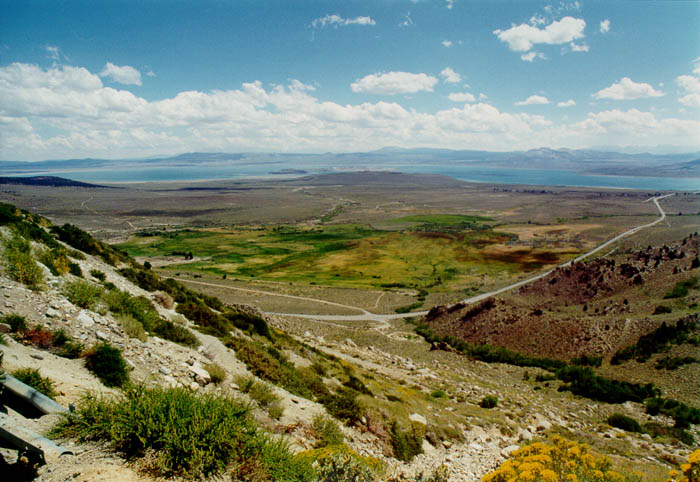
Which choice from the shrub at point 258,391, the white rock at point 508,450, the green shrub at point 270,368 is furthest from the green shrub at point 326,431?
the white rock at point 508,450

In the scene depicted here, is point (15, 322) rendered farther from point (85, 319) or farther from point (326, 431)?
point (326, 431)

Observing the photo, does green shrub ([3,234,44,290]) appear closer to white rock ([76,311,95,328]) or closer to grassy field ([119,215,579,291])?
white rock ([76,311,95,328])

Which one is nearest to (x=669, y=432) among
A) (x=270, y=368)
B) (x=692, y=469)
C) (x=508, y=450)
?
(x=508, y=450)

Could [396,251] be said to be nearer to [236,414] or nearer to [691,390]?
[691,390]

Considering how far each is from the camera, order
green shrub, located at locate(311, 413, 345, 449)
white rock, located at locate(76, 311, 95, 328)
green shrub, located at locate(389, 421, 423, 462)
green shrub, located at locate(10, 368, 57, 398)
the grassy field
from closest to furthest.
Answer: green shrub, located at locate(10, 368, 57, 398) → green shrub, located at locate(311, 413, 345, 449) → white rock, located at locate(76, 311, 95, 328) → green shrub, located at locate(389, 421, 423, 462) → the grassy field

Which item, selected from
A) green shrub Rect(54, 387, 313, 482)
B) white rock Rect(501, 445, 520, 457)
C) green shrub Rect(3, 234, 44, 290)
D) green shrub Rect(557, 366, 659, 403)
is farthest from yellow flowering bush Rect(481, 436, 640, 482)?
green shrub Rect(557, 366, 659, 403)
